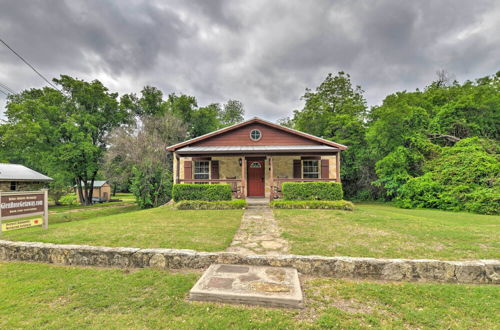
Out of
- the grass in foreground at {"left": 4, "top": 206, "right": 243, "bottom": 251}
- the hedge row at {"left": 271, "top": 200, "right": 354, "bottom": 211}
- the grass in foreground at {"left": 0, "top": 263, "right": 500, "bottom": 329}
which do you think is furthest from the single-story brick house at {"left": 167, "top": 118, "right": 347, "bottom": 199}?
the grass in foreground at {"left": 0, "top": 263, "right": 500, "bottom": 329}

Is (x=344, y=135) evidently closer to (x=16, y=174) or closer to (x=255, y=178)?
(x=255, y=178)

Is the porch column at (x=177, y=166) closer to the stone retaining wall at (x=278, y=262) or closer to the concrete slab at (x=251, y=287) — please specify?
the stone retaining wall at (x=278, y=262)

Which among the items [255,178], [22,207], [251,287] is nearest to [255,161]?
[255,178]

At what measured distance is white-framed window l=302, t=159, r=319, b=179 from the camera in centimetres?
1300

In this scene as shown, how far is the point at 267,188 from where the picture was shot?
1275 centimetres

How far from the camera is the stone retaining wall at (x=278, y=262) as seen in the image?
3.20 m

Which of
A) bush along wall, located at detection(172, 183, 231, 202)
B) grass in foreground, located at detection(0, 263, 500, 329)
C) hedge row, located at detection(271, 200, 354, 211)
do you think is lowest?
grass in foreground, located at detection(0, 263, 500, 329)

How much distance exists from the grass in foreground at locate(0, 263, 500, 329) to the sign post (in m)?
2.87

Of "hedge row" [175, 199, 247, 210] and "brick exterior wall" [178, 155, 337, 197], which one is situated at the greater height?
"brick exterior wall" [178, 155, 337, 197]

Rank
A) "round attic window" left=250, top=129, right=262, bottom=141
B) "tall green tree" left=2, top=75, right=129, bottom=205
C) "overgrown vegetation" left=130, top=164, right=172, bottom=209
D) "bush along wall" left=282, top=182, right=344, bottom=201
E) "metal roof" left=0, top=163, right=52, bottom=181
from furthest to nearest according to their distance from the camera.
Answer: "tall green tree" left=2, top=75, right=129, bottom=205
"overgrown vegetation" left=130, top=164, right=172, bottom=209
"metal roof" left=0, top=163, right=52, bottom=181
"round attic window" left=250, top=129, right=262, bottom=141
"bush along wall" left=282, top=182, right=344, bottom=201

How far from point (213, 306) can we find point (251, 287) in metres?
0.55

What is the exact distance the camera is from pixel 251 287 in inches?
109

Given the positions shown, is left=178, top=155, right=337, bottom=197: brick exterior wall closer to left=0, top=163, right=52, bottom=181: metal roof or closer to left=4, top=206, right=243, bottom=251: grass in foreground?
left=4, top=206, right=243, bottom=251: grass in foreground

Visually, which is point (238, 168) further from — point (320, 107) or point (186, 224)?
point (320, 107)
